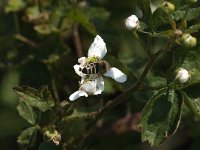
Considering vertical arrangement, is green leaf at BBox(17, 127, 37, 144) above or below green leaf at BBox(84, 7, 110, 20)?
below

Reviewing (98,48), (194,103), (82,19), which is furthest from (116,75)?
(82,19)

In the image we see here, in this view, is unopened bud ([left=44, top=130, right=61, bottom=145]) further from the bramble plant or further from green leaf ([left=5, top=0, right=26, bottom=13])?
green leaf ([left=5, top=0, right=26, bottom=13])

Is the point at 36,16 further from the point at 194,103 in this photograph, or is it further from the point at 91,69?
the point at 194,103

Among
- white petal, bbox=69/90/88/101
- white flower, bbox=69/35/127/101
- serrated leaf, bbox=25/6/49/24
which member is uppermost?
serrated leaf, bbox=25/6/49/24

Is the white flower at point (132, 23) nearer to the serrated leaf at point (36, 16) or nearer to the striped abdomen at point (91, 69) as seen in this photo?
the striped abdomen at point (91, 69)

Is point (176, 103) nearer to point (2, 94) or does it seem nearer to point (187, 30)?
point (187, 30)

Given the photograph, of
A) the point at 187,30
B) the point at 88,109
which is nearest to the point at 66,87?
the point at 88,109

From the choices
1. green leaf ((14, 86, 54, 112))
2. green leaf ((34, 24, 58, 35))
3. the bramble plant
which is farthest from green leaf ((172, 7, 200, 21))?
green leaf ((34, 24, 58, 35))

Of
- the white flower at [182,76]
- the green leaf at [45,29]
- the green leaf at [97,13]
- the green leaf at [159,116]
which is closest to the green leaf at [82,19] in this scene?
the green leaf at [45,29]
